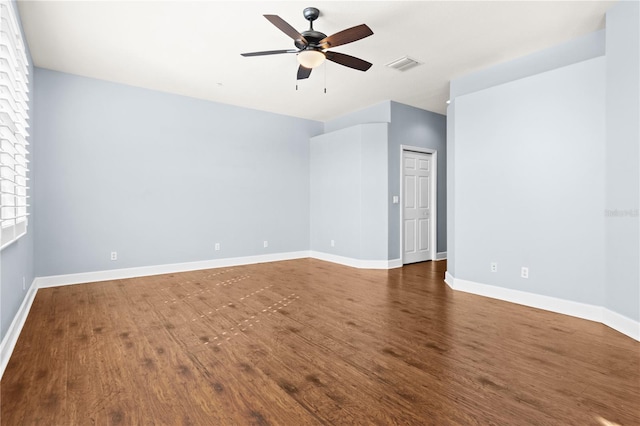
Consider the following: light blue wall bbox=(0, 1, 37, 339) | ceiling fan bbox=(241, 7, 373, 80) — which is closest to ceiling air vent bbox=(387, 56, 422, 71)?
ceiling fan bbox=(241, 7, 373, 80)

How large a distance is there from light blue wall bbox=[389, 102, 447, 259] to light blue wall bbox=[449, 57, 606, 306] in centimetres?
141

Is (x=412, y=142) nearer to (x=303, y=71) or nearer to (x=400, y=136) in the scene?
(x=400, y=136)

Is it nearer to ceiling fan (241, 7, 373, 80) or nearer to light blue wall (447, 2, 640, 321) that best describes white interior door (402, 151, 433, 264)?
light blue wall (447, 2, 640, 321)

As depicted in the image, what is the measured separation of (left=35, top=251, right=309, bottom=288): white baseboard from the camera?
14.6ft

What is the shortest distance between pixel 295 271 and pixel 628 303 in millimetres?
4168

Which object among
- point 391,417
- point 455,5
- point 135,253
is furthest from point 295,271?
point 455,5

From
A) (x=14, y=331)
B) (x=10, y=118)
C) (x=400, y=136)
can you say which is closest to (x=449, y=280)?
(x=400, y=136)

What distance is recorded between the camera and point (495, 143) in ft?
13.1

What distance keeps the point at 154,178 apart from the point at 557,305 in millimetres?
5813

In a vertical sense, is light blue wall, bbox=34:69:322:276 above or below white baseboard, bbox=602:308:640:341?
above

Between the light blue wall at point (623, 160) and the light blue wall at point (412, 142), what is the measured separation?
3018 mm

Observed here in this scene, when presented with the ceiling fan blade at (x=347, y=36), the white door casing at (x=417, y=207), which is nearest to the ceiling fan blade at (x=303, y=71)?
the ceiling fan blade at (x=347, y=36)

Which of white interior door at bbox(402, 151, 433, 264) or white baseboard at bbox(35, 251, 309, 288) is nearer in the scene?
white baseboard at bbox(35, 251, 309, 288)

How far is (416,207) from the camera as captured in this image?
618 cm
